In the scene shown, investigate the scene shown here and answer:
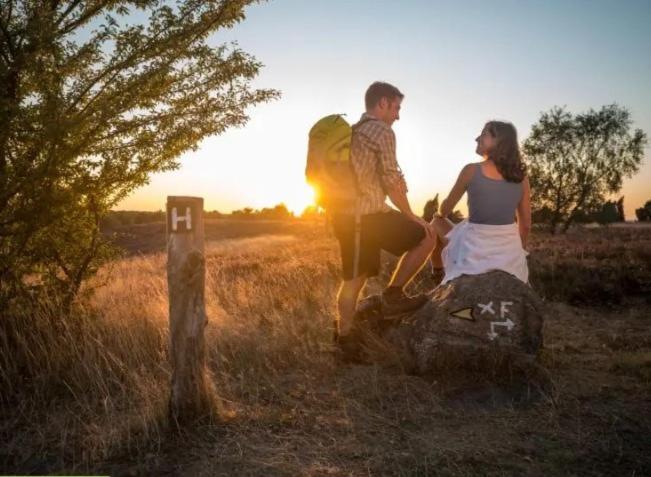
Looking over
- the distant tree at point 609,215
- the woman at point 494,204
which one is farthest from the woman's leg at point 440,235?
the distant tree at point 609,215

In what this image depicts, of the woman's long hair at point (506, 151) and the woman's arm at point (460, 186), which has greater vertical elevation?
the woman's long hair at point (506, 151)

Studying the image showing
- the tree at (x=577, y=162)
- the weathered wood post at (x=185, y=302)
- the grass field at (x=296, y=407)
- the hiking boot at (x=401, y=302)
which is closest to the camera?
the grass field at (x=296, y=407)

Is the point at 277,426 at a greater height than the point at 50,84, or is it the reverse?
the point at 50,84

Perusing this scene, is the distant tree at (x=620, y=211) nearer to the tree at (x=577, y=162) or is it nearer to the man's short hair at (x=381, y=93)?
the tree at (x=577, y=162)

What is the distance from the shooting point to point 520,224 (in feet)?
18.0

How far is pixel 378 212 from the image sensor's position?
5148 millimetres

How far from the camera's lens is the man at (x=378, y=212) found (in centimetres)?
500

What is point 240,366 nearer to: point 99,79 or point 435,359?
point 435,359

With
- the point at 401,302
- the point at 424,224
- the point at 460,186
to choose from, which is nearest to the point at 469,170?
the point at 460,186

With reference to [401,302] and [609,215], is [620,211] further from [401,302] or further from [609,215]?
[401,302]

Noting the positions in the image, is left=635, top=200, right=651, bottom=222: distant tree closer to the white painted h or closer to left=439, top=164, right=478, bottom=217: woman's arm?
left=439, top=164, right=478, bottom=217: woman's arm

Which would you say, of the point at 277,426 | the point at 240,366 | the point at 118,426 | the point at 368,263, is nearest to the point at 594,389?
the point at 368,263

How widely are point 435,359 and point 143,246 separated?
106 ft

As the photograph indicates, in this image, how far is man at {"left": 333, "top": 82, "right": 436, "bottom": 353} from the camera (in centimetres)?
500
